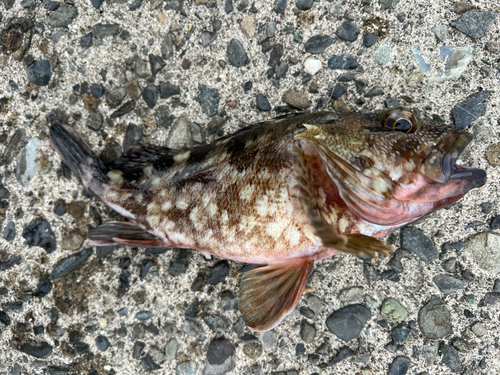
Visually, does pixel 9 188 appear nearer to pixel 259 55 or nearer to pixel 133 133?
pixel 133 133

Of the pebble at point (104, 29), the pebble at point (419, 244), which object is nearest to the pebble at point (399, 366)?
the pebble at point (419, 244)

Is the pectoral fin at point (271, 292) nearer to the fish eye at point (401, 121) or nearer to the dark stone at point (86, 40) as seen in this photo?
the fish eye at point (401, 121)

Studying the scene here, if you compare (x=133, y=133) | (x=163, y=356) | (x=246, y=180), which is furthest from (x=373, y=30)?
(x=163, y=356)

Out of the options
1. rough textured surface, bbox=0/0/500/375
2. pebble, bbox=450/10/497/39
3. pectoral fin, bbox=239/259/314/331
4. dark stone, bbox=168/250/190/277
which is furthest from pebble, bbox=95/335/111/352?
pebble, bbox=450/10/497/39

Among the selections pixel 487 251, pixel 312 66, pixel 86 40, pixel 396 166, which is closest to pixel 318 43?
pixel 312 66

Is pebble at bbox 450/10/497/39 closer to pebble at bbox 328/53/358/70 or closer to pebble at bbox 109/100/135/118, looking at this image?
pebble at bbox 328/53/358/70

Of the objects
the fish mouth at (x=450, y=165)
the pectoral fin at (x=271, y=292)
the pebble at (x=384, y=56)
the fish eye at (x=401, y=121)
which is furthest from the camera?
the pebble at (x=384, y=56)
